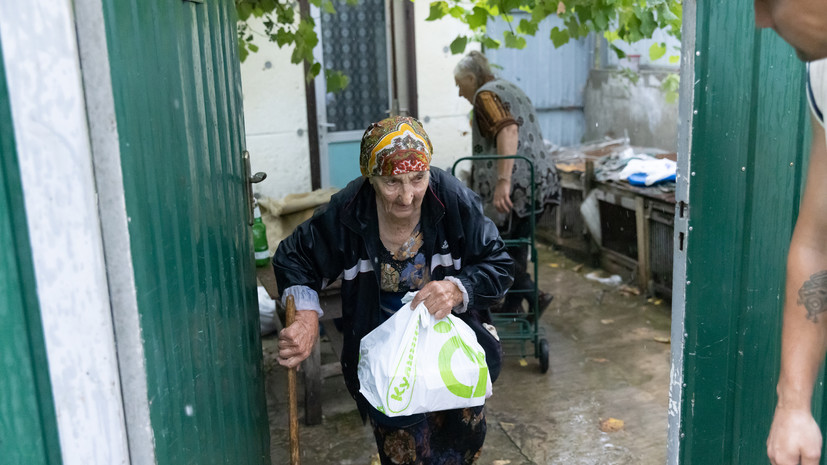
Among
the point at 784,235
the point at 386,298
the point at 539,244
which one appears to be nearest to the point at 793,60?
the point at 784,235

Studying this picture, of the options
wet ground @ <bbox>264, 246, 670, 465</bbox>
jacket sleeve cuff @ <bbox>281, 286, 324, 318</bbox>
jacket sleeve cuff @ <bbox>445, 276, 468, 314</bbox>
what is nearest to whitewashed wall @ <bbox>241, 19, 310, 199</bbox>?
wet ground @ <bbox>264, 246, 670, 465</bbox>

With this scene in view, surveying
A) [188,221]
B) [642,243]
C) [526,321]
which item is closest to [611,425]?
[526,321]

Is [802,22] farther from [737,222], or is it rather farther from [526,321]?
[526,321]

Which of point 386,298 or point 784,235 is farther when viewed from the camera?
point 386,298

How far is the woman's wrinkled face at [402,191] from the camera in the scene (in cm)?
271

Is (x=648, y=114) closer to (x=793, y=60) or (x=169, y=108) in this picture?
(x=793, y=60)

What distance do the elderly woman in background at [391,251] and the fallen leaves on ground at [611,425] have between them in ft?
5.40

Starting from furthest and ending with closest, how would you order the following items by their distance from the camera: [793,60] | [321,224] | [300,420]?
[300,420], [321,224], [793,60]

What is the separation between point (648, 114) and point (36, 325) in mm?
8729

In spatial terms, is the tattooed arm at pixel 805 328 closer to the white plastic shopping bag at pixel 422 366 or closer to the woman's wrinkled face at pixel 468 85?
the white plastic shopping bag at pixel 422 366

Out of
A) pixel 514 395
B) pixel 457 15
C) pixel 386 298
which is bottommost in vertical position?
pixel 514 395

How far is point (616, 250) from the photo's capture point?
7.05 m

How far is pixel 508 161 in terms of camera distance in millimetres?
5121

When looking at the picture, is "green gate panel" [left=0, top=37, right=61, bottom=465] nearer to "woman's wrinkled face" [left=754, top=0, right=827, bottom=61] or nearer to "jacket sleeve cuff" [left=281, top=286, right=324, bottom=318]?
"jacket sleeve cuff" [left=281, top=286, right=324, bottom=318]
